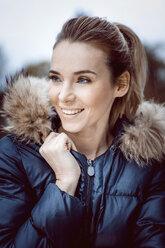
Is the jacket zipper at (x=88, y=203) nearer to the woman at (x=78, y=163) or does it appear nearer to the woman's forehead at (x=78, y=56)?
the woman at (x=78, y=163)

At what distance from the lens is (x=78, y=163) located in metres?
1.13

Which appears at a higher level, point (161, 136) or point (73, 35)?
point (73, 35)

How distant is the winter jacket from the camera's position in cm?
97

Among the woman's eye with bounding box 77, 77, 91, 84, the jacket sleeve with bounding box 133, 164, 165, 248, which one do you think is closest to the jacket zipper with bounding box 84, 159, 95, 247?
the jacket sleeve with bounding box 133, 164, 165, 248

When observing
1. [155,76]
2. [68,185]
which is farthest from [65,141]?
[155,76]

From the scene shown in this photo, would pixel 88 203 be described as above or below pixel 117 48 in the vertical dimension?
below

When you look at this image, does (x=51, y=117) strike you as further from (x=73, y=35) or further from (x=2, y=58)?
(x=2, y=58)

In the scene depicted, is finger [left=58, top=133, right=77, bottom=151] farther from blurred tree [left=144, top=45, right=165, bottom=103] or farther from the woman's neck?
blurred tree [left=144, top=45, right=165, bottom=103]

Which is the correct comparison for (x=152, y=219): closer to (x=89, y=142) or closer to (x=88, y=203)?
(x=88, y=203)

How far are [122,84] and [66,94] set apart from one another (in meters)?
0.35

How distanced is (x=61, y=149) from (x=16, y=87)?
1.09 feet

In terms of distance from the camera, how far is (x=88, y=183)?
1093 mm

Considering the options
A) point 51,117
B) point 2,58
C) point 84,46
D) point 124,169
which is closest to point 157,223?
point 124,169

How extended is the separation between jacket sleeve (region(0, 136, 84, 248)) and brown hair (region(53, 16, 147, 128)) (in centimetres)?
56
